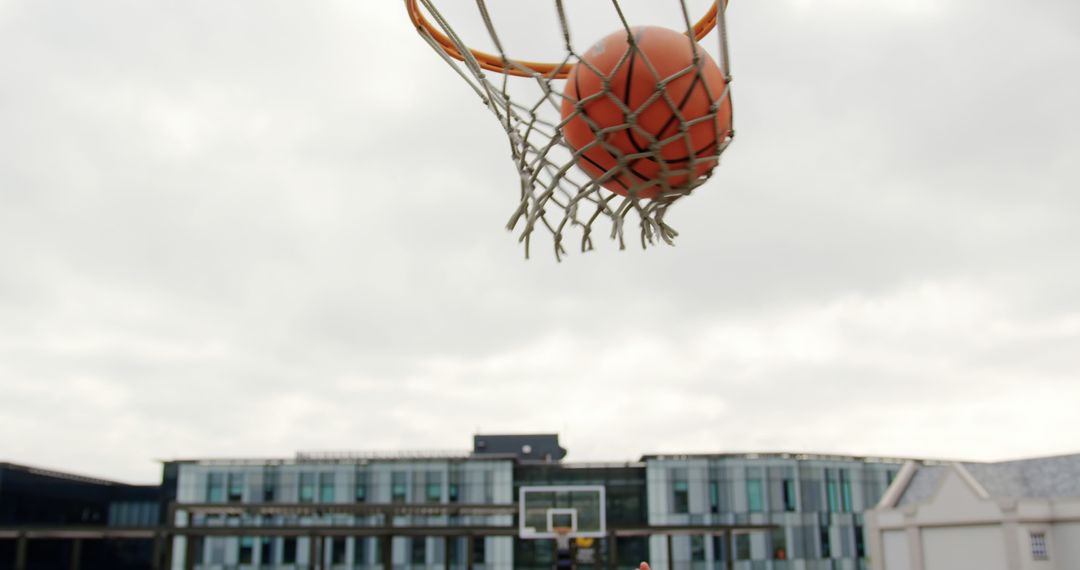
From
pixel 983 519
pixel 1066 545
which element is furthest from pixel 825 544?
pixel 1066 545

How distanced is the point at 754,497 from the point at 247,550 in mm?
29995

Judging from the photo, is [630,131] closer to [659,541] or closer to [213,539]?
[659,541]

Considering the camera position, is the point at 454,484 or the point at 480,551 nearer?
the point at 480,551

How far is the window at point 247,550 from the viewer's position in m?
55.8

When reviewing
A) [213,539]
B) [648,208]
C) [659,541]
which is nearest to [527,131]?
[648,208]

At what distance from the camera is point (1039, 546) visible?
3112 centimetres

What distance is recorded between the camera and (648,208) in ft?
19.9

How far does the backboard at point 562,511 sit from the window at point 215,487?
2825 centimetres

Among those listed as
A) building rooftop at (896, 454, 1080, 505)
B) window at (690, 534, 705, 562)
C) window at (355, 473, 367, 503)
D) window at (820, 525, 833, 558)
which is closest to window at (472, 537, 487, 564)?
window at (355, 473, 367, 503)

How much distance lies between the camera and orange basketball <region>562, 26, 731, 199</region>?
5332 mm

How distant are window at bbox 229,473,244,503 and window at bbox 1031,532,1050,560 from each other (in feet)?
142

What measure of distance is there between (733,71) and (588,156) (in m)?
0.98

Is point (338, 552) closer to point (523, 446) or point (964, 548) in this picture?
point (523, 446)

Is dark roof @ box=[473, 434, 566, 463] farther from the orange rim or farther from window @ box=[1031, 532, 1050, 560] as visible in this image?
the orange rim
